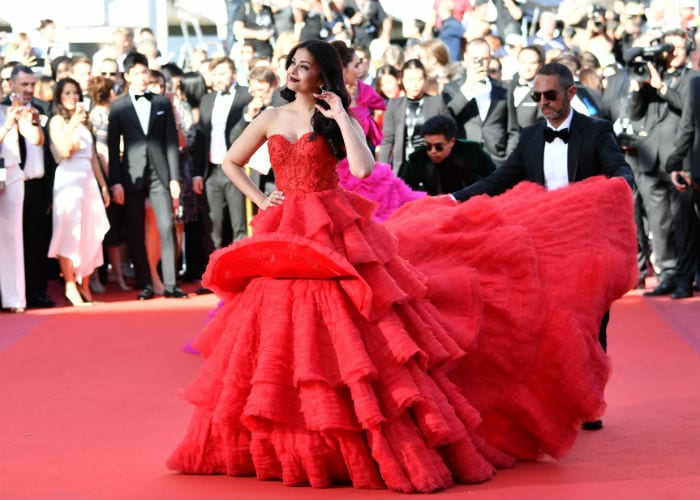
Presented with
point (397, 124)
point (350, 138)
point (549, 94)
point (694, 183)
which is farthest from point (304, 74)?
point (694, 183)

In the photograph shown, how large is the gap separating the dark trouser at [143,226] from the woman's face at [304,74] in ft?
22.7

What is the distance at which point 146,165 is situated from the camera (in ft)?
41.1

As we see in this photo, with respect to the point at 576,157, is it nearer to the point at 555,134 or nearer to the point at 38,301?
the point at 555,134

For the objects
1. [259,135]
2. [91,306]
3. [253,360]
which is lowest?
[91,306]

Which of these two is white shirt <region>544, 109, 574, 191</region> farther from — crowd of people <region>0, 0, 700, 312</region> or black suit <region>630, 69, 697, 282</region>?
black suit <region>630, 69, 697, 282</region>

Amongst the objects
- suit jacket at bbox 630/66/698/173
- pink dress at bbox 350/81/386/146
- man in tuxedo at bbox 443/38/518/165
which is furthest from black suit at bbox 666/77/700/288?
pink dress at bbox 350/81/386/146

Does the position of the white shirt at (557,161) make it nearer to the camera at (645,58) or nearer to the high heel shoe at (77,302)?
the camera at (645,58)

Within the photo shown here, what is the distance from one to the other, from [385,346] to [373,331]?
0.28 ft

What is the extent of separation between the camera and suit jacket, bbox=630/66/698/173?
39.7 ft

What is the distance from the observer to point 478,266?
6.07 m

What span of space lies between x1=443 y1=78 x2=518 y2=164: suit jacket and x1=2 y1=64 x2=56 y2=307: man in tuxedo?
371cm

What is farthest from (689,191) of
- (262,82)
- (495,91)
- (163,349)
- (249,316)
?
(249,316)

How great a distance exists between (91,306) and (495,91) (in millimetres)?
4224

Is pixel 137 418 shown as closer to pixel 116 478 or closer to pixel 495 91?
pixel 116 478
